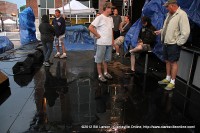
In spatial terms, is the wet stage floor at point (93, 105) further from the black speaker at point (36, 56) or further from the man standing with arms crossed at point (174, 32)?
the black speaker at point (36, 56)

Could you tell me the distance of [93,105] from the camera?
4.07 metres

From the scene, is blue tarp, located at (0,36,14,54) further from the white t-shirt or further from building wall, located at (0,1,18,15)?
building wall, located at (0,1,18,15)

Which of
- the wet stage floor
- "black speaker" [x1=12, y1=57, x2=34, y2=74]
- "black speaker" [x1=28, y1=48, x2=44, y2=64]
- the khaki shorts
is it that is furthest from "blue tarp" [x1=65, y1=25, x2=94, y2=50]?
the wet stage floor

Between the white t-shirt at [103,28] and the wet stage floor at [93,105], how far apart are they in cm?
116

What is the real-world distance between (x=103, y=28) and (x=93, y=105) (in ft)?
6.49

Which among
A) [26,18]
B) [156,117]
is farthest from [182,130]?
[26,18]

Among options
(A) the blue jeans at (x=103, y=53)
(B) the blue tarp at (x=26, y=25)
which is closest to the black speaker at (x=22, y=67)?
(A) the blue jeans at (x=103, y=53)

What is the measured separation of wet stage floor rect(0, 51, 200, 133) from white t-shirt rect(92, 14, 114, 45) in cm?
116

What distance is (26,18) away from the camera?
1346cm

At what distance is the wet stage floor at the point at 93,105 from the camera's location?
3.27 meters

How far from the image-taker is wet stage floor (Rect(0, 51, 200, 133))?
3.27 metres

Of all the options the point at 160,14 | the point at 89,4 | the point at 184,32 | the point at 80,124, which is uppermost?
the point at 89,4

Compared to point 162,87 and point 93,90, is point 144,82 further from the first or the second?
point 93,90

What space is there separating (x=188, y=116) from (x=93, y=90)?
2.20m
